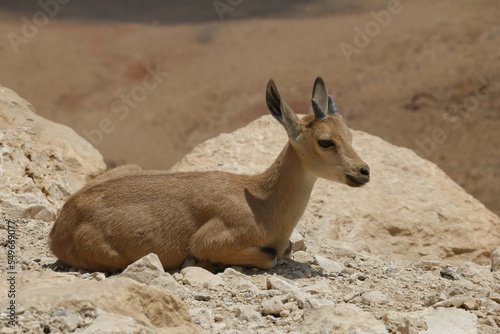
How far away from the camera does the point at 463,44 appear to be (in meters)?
34.4

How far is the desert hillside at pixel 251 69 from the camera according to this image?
3058 cm

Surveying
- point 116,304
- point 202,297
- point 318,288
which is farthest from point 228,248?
point 116,304

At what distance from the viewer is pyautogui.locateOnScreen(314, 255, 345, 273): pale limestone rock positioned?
884 centimetres

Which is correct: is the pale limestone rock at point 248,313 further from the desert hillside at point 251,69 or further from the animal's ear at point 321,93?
the desert hillside at point 251,69

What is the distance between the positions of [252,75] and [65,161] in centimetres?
2431

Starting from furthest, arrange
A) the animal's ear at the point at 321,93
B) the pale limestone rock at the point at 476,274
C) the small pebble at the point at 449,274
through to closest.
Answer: the animal's ear at the point at 321,93
the small pebble at the point at 449,274
the pale limestone rock at the point at 476,274

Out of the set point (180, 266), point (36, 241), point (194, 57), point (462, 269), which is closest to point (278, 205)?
point (180, 266)

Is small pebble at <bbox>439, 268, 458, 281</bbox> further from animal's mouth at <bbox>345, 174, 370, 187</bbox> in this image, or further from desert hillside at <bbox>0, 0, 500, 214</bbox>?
desert hillside at <bbox>0, 0, 500, 214</bbox>

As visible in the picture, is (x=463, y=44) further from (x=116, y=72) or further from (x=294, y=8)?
(x=116, y=72)

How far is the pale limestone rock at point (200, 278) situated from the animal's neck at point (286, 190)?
1.08 metres

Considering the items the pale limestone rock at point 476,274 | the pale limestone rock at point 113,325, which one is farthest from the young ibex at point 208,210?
the pale limestone rock at point 113,325

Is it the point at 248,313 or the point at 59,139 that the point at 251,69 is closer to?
the point at 59,139

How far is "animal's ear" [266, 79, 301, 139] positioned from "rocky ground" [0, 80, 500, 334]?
145cm

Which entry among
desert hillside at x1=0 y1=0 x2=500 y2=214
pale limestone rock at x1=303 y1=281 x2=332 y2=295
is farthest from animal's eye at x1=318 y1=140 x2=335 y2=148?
desert hillside at x1=0 y1=0 x2=500 y2=214
